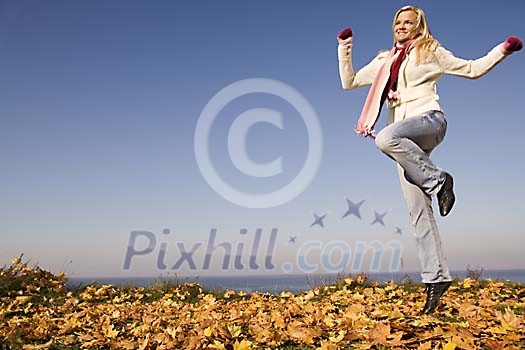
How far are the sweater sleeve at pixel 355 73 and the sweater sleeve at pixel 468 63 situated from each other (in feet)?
1.78

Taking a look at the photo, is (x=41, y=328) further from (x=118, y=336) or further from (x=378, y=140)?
(x=378, y=140)

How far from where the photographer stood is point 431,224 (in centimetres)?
395

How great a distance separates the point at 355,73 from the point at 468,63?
96 centimetres

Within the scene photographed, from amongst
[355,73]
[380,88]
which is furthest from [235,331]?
[355,73]

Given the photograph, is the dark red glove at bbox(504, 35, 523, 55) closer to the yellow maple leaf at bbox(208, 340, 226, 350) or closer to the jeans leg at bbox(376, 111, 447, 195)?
the jeans leg at bbox(376, 111, 447, 195)

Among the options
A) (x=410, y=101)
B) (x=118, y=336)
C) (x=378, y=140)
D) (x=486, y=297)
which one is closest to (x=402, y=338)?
(x=378, y=140)

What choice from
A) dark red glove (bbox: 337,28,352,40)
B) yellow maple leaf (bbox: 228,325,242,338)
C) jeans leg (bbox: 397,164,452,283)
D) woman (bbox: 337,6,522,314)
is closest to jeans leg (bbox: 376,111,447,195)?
woman (bbox: 337,6,522,314)

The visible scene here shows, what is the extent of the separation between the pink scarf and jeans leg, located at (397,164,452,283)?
24.5 inches

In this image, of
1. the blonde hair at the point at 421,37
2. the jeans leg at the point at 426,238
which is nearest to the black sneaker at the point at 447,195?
the jeans leg at the point at 426,238

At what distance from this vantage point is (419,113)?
12.9 ft

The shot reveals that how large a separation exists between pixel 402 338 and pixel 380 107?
6.51 ft

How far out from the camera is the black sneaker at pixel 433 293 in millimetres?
3887

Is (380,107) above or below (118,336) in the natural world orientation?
above

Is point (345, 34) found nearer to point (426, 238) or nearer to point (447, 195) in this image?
point (447, 195)
